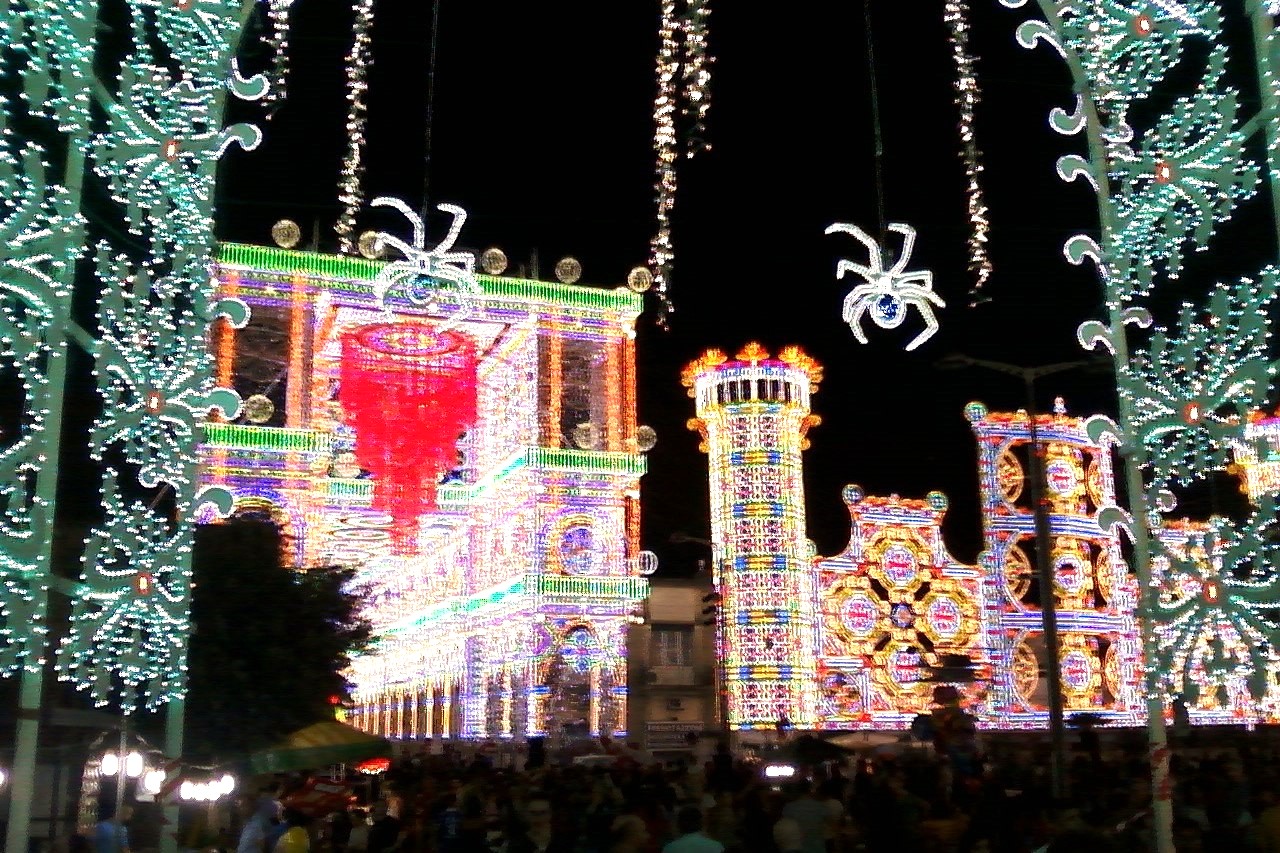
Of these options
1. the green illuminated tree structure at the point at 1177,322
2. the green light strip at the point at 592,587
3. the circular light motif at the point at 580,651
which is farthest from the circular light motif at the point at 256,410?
the green illuminated tree structure at the point at 1177,322

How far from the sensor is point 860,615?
42.1m

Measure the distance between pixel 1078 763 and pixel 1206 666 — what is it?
664cm

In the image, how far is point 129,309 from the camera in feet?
41.4

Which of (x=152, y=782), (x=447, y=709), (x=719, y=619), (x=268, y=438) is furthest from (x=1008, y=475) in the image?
(x=152, y=782)

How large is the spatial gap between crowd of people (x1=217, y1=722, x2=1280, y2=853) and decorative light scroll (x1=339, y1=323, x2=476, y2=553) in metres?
25.9

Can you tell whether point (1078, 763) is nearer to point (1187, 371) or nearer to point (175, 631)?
point (1187, 371)

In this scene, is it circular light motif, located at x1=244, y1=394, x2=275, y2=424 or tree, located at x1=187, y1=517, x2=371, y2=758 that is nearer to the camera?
tree, located at x1=187, y1=517, x2=371, y2=758

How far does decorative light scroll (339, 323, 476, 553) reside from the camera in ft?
Result: 138

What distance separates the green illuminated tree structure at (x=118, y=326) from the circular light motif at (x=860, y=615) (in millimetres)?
30281

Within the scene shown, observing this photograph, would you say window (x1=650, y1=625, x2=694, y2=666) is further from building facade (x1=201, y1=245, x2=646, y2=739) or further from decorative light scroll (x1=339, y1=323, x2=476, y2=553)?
decorative light scroll (x1=339, y1=323, x2=476, y2=553)

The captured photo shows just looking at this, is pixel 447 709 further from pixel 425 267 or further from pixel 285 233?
pixel 425 267

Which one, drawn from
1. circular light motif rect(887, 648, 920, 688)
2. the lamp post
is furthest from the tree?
circular light motif rect(887, 648, 920, 688)

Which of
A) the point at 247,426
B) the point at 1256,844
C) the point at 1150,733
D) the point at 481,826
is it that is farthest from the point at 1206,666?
the point at 247,426

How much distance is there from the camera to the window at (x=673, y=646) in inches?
2301
